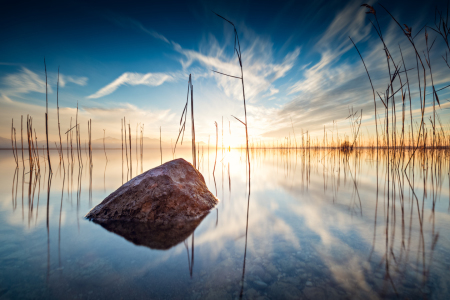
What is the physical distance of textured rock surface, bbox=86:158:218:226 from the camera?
2.45 m

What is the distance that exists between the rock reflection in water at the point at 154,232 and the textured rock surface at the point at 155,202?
0.10 meters

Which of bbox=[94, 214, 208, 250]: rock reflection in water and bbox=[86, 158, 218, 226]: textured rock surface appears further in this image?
bbox=[86, 158, 218, 226]: textured rock surface

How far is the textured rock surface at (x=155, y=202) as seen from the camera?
245 cm

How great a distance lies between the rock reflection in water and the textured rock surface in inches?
4.0

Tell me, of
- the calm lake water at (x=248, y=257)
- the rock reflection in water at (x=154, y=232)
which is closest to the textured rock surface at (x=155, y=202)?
the rock reflection in water at (x=154, y=232)

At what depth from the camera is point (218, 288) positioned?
1.20m

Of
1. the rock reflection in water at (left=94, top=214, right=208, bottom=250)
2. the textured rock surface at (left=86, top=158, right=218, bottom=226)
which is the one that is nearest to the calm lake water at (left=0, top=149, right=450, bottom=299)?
the rock reflection in water at (left=94, top=214, right=208, bottom=250)

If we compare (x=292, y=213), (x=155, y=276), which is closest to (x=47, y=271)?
(x=155, y=276)

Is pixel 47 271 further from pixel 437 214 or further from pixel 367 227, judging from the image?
pixel 437 214

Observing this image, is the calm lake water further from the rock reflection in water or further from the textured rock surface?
the textured rock surface

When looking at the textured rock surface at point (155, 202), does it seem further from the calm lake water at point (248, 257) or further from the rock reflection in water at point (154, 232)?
the calm lake water at point (248, 257)

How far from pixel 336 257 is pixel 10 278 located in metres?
2.73

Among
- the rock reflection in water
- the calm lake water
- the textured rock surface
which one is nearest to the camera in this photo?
the calm lake water

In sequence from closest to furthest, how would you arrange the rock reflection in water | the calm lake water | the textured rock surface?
the calm lake water → the rock reflection in water → the textured rock surface
